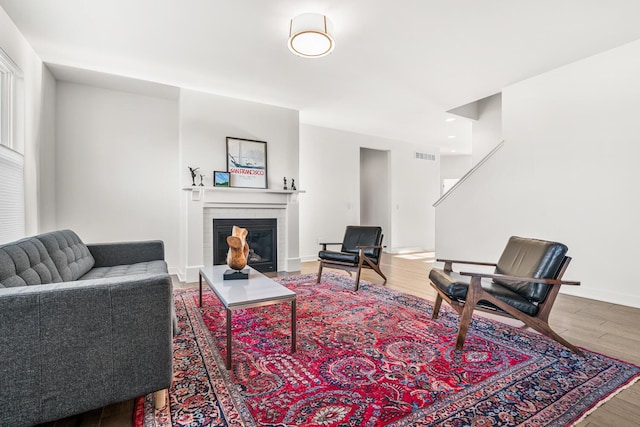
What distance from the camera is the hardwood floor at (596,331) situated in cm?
144

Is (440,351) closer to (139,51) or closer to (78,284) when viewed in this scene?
(78,284)

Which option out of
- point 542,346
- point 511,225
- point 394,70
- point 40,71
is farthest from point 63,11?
point 511,225

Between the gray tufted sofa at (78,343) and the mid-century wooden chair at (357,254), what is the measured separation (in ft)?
8.55

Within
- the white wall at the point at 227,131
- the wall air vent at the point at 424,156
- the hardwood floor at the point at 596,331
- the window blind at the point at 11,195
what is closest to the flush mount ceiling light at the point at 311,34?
the white wall at the point at 227,131

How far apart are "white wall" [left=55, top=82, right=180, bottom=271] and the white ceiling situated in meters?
0.64

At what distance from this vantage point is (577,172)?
3621 mm

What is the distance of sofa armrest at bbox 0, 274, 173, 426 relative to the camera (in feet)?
3.90

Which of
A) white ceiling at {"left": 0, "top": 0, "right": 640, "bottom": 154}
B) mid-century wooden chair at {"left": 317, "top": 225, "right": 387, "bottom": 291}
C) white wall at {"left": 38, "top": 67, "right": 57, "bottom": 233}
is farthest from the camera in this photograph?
mid-century wooden chair at {"left": 317, "top": 225, "right": 387, "bottom": 291}

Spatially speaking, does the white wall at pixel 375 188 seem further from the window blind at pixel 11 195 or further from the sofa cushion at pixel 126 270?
the window blind at pixel 11 195

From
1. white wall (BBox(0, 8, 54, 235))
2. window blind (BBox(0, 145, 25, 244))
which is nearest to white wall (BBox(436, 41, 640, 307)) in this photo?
window blind (BBox(0, 145, 25, 244))

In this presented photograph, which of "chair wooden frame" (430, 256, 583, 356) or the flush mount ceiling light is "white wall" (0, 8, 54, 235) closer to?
the flush mount ceiling light

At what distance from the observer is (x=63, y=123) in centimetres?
403

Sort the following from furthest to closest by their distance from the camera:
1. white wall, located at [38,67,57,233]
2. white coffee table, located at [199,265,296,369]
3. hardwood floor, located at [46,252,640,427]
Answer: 1. white wall, located at [38,67,57,233]
2. white coffee table, located at [199,265,296,369]
3. hardwood floor, located at [46,252,640,427]

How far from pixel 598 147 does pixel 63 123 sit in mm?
6569
